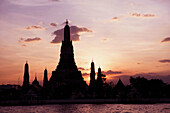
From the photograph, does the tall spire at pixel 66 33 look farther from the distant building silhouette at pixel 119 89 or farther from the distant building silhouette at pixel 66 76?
the distant building silhouette at pixel 119 89

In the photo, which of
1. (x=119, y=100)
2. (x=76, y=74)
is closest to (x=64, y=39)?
(x=76, y=74)

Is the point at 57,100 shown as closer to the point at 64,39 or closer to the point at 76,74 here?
the point at 76,74

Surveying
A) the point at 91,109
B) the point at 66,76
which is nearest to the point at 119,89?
the point at 66,76

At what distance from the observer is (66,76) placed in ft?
451

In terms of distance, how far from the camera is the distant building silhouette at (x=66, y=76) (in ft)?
396

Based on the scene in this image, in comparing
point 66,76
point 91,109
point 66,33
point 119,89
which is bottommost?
point 91,109

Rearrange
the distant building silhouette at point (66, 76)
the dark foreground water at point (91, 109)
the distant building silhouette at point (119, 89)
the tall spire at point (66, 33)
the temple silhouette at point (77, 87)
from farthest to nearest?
the tall spire at point (66, 33) → the distant building silhouette at point (119, 89) → the distant building silhouette at point (66, 76) → the temple silhouette at point (77, 87) → the dark foreground water at point (91, 109)

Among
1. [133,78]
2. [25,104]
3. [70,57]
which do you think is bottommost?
[25,104]

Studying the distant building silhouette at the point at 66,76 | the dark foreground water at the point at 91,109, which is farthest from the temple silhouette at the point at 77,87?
the dark foreground water at the point at 91,109

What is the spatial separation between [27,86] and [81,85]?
2752 cm

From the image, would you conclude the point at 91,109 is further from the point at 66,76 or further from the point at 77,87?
the point at 66,76

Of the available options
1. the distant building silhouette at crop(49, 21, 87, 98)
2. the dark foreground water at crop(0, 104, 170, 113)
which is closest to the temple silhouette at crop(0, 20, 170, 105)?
the distant building silhouette at crop(49, 21, 87, 98)

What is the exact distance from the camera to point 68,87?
123375mm

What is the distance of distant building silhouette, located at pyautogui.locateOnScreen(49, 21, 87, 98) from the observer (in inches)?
4751
